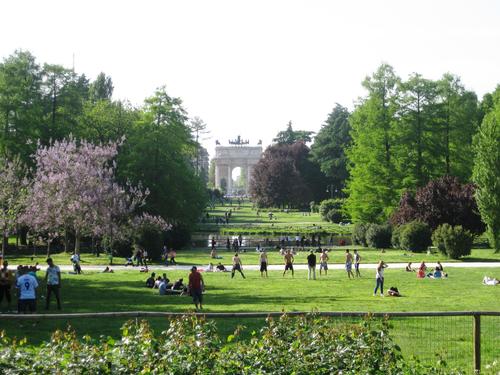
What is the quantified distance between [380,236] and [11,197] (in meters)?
27.8

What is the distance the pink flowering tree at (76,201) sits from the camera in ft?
157

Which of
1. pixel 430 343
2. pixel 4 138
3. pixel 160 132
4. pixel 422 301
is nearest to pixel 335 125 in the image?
pixel 160 132

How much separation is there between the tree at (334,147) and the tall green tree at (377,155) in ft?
132

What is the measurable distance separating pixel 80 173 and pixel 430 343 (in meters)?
39.8

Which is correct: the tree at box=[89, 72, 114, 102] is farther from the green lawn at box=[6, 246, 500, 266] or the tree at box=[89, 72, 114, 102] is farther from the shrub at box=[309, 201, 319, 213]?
the green lawn at box=[6, 246, 500, 266]

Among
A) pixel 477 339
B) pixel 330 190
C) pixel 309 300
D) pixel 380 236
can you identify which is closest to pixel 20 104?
pixel 380 236

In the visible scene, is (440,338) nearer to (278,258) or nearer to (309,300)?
(309,300)

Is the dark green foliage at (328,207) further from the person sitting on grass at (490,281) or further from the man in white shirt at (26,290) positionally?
the man in white shirt at (26,290)

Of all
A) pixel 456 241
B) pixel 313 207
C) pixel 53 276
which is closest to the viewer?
pixel 53 276

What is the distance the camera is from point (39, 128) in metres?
60.3

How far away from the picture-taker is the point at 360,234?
62.2 meters

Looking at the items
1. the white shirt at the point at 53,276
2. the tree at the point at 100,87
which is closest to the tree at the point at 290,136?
A: the tree at the point at 100,87

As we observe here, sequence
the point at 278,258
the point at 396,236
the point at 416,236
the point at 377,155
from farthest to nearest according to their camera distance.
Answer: the point at 377,155
the point at 396,236
the point at 416,236
the point at 278,258

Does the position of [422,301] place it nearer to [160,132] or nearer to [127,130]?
[160,132]
